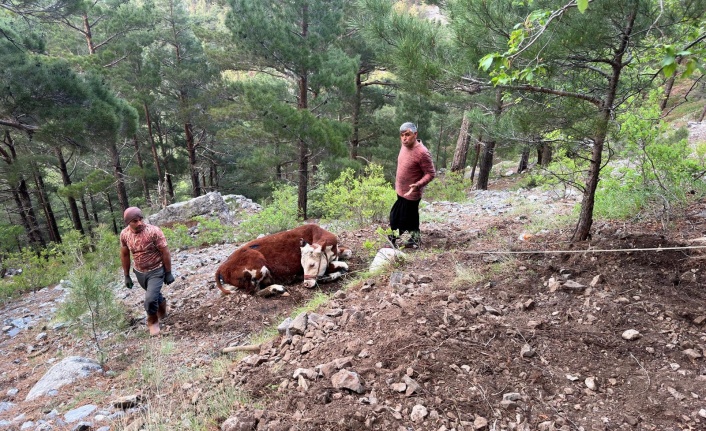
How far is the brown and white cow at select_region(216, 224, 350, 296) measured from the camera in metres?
5.26

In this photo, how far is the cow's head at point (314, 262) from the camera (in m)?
5.31

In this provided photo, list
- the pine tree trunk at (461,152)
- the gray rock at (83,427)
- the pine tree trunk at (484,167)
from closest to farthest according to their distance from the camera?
the gray rock at (83,427) → the pine tree trunk at (484,167) → the pine tree trunk at (461,152)

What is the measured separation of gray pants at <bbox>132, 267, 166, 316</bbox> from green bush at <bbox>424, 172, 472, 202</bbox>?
9660mm

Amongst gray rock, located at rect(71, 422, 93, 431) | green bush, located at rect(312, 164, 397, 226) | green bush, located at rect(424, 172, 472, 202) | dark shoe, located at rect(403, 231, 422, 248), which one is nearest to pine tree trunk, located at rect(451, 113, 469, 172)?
green bush, located at rect(424, 172, 472, 202)

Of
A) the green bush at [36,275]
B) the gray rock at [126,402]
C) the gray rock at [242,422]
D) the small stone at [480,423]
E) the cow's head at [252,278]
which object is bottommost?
the green bush at [36,275]

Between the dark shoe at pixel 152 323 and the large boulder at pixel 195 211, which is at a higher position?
the dark shoe at pixel 152 323

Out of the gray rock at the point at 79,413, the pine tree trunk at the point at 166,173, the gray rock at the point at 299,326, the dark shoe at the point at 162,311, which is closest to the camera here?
the gray rock at the point at 79,413

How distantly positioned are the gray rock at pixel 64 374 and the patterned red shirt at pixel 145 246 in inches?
49.2

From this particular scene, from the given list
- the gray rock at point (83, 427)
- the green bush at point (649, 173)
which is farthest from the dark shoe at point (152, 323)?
the green bush at point (649, 173)

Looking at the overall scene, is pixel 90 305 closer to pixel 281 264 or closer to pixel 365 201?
A: pixel 281 264

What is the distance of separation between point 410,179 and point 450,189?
27.6ft

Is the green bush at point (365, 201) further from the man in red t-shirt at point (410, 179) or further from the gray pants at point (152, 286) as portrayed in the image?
the gray pants at point (152, 286)

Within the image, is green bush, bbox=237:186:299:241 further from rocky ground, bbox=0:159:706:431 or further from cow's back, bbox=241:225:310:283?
rocky ground, bbox=0:159:706:431

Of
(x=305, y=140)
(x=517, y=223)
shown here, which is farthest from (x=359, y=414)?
(x=305, y=140)
